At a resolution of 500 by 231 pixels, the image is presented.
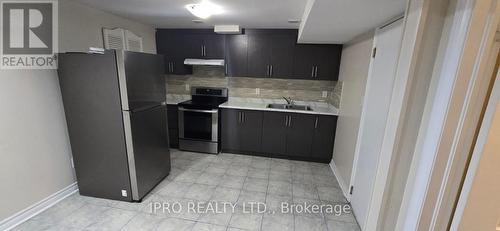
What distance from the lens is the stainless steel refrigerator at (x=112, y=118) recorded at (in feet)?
6.48

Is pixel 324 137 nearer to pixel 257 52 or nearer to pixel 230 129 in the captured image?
pixel 230 129

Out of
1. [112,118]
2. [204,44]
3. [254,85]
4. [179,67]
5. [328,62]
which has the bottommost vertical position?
[112,118]

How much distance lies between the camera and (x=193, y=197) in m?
2.42

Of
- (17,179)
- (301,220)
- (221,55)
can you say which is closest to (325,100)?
(221,55)

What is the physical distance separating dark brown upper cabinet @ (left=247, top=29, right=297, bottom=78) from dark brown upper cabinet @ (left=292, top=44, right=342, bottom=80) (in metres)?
0.13

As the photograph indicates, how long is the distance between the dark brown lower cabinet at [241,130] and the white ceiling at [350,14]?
1.72 m

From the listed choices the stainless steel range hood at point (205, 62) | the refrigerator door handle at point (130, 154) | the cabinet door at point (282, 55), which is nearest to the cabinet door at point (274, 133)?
the cabinet door at point (282, 55)

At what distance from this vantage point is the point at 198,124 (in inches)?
142

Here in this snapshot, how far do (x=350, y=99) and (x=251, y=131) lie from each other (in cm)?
162

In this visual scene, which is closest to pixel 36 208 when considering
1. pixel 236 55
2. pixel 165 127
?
pixel 165 127

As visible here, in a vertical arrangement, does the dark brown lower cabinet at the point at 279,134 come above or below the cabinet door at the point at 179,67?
below

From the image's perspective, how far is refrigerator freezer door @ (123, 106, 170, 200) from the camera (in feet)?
6.99

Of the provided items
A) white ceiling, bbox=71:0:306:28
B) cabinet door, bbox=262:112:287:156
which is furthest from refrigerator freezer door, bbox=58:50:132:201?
cabinet door, bbox=262:112:287:156

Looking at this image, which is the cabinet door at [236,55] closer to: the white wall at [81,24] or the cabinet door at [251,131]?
the cabinet door at [251,131]
